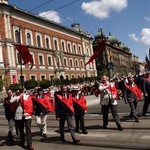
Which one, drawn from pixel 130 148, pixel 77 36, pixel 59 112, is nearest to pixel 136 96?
pixel 59 112

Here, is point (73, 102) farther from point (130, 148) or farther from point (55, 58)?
point (55, 58)

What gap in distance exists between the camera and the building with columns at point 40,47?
160 feet

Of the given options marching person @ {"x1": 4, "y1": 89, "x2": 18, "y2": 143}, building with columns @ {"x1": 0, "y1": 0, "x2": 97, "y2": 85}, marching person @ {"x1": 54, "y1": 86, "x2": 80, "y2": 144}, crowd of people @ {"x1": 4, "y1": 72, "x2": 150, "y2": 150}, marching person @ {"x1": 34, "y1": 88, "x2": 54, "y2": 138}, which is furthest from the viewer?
building with columns @ {"x1": 0, "y1": 0, "x2": 97, "y2": 85}

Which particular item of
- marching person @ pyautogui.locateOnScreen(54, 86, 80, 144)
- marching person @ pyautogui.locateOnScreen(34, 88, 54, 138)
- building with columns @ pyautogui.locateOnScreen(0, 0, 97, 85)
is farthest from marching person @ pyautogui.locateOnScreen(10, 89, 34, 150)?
building with columns @ pyautogui.locateOnScreen(0, 0, 97, 85)

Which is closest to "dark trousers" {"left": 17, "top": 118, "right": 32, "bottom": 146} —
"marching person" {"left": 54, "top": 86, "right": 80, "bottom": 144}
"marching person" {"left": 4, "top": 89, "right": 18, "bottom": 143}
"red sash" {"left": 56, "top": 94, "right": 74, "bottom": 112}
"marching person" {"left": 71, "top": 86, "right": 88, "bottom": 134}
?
"marching person" {"left": 4, "top": 89, "right": 18, "bottom": 143}

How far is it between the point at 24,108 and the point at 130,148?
129 inches

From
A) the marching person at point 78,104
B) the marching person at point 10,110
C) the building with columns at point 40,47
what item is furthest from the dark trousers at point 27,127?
the building with columns at point 40,47

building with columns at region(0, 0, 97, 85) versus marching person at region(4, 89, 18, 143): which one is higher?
building with columns at region(0, 0, 97, 85)

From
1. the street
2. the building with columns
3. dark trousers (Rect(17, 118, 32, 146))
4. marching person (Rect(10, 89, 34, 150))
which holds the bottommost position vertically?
the street

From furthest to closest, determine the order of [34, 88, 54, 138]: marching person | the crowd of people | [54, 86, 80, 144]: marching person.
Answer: [34, 88, 54, 138]: marching person
[54, 86, 80, 144]: marching person
the crowd of people

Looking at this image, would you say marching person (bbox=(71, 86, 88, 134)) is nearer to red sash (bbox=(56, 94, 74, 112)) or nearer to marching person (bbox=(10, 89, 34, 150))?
red sash (bbox=(56, 94, 74, 112))

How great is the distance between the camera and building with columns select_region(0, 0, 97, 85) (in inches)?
1919

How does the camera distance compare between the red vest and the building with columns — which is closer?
the red vest

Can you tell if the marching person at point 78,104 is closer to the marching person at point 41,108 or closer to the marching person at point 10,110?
the marching person at point 41,108
